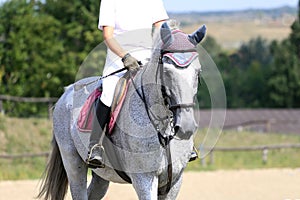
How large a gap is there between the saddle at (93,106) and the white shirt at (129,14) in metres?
0.48

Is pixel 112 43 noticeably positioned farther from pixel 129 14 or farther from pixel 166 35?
→ pixel 166 35

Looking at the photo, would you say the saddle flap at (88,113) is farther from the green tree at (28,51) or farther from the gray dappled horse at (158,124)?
the green tree at (28,51)

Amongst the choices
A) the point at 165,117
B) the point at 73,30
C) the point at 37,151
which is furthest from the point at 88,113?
the point at 73,30

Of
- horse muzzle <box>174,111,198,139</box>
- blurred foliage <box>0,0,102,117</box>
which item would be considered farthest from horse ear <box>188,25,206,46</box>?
blurred foliage <box>0,0,102,117</box>

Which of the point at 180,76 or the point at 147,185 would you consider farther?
the point at 147,185

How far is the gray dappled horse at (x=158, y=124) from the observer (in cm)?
479

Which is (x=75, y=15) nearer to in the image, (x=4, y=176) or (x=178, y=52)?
(x=4, y=176)

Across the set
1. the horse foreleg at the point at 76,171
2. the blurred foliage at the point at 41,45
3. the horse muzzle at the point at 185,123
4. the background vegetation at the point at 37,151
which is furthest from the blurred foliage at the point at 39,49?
the horse muzzle at the point at 185,123

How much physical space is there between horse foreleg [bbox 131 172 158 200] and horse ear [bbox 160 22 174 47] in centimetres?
112

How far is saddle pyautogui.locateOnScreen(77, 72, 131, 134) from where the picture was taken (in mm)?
5641

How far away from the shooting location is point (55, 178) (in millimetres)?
7238

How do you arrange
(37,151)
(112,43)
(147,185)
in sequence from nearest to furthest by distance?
(147,185)
(112,43)
(37,151)

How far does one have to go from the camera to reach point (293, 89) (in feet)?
165

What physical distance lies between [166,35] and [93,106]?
148 centimetres
